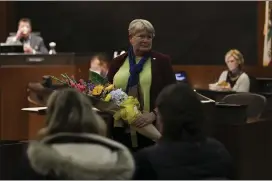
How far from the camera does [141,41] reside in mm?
3426

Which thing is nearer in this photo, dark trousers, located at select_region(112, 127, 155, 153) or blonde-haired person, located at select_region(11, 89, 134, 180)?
blonde-haired person, located at select_region(11, 89, 134, 180)

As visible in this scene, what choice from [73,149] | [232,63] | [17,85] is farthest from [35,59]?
[73,149]

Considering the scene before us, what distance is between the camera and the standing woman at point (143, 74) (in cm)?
343

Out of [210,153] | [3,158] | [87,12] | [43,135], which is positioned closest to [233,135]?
[3,158]

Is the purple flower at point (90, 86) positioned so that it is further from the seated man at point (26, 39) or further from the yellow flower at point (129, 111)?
the seated man at point (26, 39)

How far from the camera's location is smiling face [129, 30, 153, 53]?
342 centimetres

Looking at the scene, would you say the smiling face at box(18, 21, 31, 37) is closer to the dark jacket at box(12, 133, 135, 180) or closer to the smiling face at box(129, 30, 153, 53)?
the smiling face at box(129, 30, 153, 53)

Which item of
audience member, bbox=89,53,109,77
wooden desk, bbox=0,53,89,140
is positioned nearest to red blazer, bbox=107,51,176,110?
wooden desk, bbox=0,53,89,140

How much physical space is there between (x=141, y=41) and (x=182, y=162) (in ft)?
4.30

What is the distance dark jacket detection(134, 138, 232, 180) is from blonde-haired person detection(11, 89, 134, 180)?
0.07 meters

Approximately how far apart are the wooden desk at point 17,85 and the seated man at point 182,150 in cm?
343

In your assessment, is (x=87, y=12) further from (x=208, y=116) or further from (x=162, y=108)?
(x=162, y=108)

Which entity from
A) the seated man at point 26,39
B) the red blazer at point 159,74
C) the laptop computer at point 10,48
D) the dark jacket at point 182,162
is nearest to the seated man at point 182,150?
the dark jacket at point 182,162

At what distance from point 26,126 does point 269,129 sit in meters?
2.49
